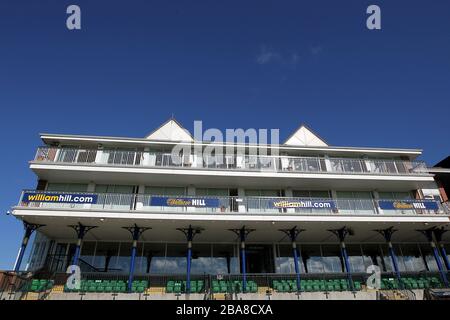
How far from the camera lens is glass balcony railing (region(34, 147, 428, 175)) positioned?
20.5 metres

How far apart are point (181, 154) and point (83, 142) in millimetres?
7158

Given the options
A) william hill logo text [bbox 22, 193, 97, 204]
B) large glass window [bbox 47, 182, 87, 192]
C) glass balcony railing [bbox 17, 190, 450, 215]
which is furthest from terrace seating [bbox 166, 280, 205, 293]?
large glass window [bbox 47, 182, 87, 192]

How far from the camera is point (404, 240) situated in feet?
75.2

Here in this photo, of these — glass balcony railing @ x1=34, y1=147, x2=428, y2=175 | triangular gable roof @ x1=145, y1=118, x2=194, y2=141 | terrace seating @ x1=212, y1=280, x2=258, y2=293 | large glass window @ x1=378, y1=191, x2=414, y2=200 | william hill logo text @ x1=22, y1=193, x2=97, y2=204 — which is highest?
triangular gable roof @ x1=145, y1=118, x2=194, y2=141

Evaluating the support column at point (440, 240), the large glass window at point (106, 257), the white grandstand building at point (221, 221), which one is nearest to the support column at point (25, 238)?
the white grandstand building at point (221, 221)

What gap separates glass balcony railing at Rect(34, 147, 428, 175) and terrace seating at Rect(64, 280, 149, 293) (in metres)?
7.29

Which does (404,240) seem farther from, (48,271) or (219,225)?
(48,271)

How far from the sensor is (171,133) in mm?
24484

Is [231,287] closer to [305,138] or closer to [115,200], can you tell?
[115,200]

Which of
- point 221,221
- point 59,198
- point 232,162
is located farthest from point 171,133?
point 59,198

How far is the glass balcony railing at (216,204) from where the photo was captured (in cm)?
1775

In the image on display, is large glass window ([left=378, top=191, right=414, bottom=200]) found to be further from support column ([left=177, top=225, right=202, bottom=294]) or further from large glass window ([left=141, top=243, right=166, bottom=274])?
large glass window ([left=141, top=243, right=166, bottom=274])

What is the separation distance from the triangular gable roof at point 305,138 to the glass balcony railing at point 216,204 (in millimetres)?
6522
